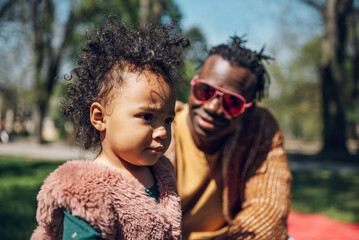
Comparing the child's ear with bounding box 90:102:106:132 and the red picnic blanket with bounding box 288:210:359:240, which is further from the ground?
the child's ear with bounding box 90:102:106:132

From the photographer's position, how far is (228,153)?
2.61m

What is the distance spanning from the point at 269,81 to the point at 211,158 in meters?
0.80

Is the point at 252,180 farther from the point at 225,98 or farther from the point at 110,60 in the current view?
the point at 110,60

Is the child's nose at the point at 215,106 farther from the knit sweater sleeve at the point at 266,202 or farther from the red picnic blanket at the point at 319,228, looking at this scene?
the red picnic blanket at the point at 319,228

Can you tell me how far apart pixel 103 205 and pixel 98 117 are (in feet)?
1.22

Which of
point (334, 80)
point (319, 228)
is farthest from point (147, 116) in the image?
point (334, 80)

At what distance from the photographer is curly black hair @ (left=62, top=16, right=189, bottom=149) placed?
152cm

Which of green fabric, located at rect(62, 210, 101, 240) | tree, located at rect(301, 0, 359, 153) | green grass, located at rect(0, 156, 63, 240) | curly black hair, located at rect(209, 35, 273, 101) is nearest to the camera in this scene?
green fabric, located at rect(62, 210, 101, 240)

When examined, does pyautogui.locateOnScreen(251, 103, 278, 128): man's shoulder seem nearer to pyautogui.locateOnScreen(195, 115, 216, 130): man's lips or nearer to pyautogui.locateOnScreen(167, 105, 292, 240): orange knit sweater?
pyautogui.locateOnScreen(167, 105, 292, 240): orange knit sweater

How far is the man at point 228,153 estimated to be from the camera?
2.47 meters

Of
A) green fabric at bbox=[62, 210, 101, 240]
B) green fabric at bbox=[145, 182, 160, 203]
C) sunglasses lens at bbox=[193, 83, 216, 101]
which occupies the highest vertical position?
sunglasses lens at bbox=[193, 83, 216, 101]

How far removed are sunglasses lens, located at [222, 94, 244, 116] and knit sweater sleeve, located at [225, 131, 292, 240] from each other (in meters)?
0.39

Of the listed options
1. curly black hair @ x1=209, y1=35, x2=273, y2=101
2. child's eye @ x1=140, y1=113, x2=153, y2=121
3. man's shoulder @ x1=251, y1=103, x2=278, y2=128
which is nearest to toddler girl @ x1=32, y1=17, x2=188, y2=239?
child's eye @ x1=140, y1=113, x2=153, y2=121

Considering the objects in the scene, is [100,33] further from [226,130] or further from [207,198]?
[207,198]
